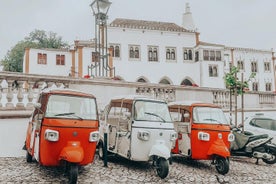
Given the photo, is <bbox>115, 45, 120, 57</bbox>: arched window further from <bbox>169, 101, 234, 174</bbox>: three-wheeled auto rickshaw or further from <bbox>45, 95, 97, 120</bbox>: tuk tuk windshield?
<bbox>45, 95, 97, 120</bbox>: tuk tuk windshield

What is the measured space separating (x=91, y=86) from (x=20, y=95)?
2577mm

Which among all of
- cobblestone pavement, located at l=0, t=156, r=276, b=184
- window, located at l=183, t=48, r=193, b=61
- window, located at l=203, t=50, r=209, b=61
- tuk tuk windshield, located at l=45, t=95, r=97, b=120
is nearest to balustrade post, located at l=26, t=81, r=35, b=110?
cobblestone pavement, located at l=0, t=156, r=276, b=184

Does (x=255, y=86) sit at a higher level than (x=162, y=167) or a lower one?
higher

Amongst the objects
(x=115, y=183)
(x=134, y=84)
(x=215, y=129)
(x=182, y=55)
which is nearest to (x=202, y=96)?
(x=134, y=84)

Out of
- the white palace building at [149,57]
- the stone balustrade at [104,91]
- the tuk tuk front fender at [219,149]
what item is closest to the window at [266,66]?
the white palace building at [149,57]

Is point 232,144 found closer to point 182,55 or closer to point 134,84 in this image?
point 134,84

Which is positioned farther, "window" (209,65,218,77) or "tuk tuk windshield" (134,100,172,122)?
"window" (209,65,218,77)

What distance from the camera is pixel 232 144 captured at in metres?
9.49

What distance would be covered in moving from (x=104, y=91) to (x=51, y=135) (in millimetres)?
4874

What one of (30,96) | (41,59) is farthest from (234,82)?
(41,59)

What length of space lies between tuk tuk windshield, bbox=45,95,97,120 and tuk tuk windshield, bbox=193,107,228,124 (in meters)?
3.19

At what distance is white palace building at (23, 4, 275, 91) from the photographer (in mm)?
34656

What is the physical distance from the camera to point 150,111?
7.62m

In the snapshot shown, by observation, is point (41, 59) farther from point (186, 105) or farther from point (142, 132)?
point (142, 132)
